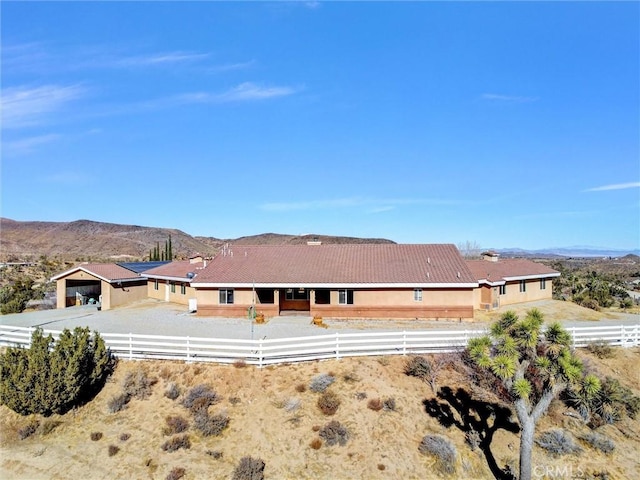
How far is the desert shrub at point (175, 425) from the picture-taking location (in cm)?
1426

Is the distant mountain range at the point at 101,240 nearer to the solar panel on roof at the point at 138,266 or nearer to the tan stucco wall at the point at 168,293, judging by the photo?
the solar panel on roof at the point at 138,266

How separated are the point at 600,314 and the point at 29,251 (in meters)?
120

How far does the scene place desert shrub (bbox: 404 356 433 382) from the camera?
1670cm

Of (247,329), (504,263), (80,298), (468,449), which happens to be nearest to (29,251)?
(80,298)

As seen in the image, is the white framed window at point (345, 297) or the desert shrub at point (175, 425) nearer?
the desert shrub at point (175, 425)

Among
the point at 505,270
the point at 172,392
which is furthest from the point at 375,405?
the point at 505,270

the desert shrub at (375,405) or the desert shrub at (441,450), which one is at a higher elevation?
the desert shrub at (375,405)

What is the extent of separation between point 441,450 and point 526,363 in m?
4.43

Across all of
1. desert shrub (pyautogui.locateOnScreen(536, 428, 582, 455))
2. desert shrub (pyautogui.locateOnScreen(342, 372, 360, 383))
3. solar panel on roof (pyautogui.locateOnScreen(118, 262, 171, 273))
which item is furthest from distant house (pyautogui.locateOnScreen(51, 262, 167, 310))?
desert shrub (pyautogui.locateOnScreen(536, 428, 582, 455))

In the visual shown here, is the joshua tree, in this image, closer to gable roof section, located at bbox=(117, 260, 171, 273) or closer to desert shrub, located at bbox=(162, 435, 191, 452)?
desert shrub, located at bbox=(162, 435, 191, 452)

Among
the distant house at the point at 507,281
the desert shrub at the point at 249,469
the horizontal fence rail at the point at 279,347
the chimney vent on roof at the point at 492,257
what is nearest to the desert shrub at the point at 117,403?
the horizontal fence rail at the point at 279,347

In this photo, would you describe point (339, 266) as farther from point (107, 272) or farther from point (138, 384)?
point (107, 272)

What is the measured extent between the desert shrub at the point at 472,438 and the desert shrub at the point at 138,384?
12.2 m

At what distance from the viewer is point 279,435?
1394cm
